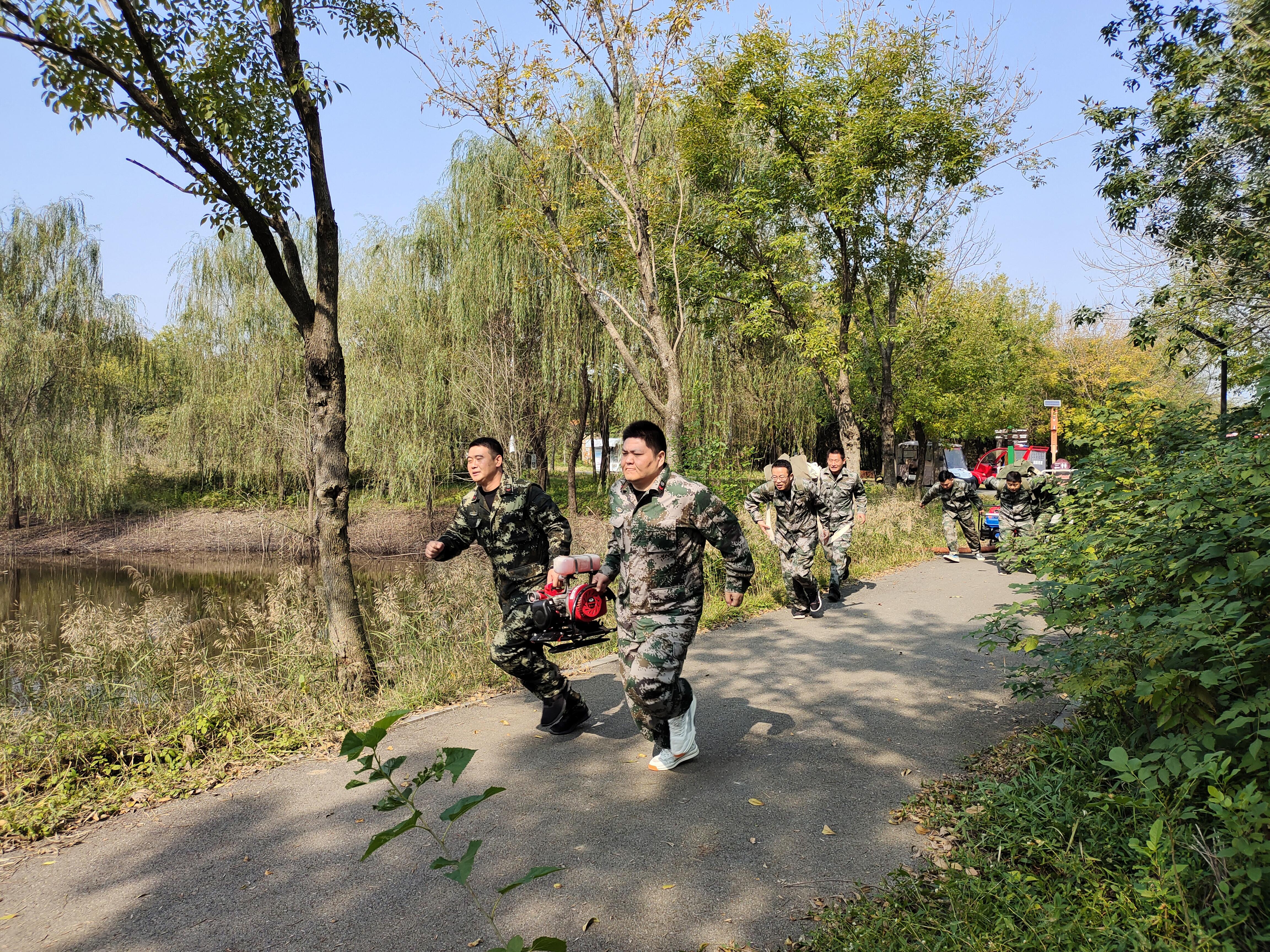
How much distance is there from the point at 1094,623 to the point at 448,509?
21.4 meters

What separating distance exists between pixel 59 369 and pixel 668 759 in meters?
24.2

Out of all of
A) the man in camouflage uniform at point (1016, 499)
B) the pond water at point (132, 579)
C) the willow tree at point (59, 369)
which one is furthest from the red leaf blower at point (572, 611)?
the willow tree at point (59, 369)

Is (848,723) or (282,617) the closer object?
(848,723)

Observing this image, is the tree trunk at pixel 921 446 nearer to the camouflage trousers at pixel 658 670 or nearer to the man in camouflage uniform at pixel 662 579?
the man in camouflage uniform at pixel 662 579

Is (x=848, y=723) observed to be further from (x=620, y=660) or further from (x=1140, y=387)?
(x=1140, y=387)

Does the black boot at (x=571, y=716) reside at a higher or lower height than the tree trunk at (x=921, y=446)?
lower

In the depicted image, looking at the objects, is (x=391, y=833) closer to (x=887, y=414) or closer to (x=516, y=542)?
(x=516, y=542)

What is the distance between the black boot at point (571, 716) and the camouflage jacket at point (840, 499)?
558 cm

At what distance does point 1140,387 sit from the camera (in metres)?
5.59

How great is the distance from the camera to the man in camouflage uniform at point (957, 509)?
47.2 ft

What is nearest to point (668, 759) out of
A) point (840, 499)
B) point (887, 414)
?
point (840, 499)

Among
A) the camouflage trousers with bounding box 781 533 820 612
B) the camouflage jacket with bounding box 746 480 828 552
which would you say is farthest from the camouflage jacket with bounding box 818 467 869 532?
the camouflage trousers with bounding box 781 533 820 612

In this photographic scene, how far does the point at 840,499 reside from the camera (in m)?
11.0

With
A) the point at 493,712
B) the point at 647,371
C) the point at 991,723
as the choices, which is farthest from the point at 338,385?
the point at 647,371
